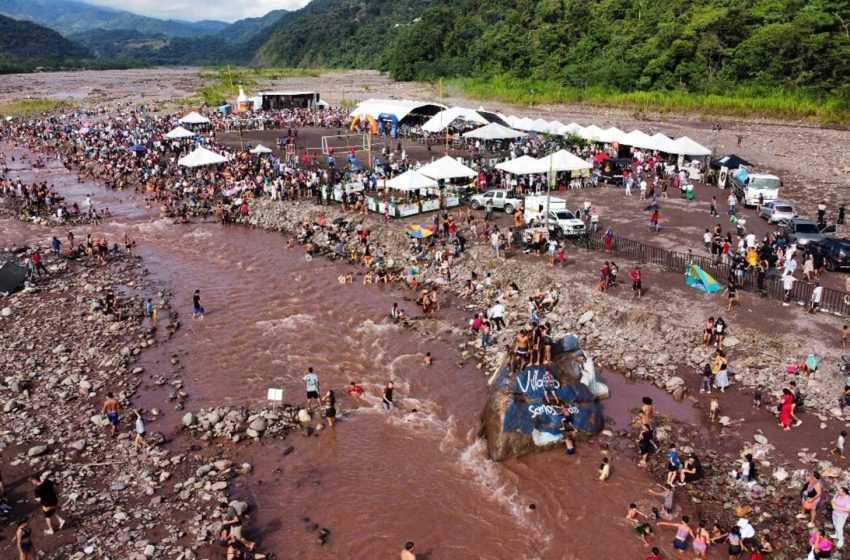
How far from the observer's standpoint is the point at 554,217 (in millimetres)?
24891

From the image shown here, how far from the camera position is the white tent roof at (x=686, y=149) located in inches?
1342

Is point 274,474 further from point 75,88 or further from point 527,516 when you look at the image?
point 75,88

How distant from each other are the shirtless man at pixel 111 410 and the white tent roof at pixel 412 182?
51.4 ft

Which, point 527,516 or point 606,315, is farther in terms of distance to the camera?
point 606,315

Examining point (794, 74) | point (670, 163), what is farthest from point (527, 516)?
point (794, 74)

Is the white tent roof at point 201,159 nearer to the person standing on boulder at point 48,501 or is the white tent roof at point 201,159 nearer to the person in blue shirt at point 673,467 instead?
the person standing on boulder at point 48,501

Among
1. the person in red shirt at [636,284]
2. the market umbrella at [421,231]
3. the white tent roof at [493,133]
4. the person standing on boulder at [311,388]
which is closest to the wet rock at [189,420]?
the person standing on boulder at [311,388]

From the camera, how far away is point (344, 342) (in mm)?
20109

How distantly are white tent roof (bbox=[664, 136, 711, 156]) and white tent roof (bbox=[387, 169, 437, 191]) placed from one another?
52.0 ft

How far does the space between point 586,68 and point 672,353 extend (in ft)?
182

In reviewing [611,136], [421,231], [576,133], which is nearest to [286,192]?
[421,231]

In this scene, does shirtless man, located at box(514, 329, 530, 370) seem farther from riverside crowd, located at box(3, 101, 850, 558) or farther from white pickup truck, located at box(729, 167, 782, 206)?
white pickup truck, located at box(729, 167, 782, 206)

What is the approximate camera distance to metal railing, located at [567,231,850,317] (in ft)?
58.9

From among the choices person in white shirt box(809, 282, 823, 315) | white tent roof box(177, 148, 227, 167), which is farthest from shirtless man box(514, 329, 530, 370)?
white tent roof box(177, 148, 227, 167)
